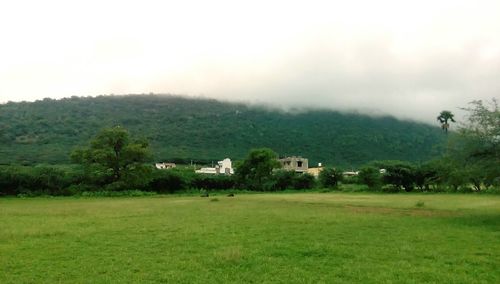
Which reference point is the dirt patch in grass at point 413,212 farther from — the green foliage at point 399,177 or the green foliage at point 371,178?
the green foliage at point 371,178

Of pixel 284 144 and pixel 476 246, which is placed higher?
pixel 284 144

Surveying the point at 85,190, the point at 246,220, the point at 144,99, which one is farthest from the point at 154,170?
the point at 144,99

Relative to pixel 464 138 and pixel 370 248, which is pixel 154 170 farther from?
pixel 370 248

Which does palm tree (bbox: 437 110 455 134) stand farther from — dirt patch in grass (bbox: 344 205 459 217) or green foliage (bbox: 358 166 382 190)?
dirt patch in grass (bbox: 344 205 459 217)

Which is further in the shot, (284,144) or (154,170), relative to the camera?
(284,144)

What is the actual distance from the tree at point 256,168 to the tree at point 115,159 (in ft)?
67.7

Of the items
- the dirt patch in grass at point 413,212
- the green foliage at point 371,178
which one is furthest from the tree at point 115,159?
the dirt patch in grass at point 413,212

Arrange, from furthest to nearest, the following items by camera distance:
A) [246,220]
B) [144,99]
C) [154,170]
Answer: [144,99], [154,170], [246,220]

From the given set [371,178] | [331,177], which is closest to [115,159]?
[331,177]

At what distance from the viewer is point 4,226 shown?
76.2ft

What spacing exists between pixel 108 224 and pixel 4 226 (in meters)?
4.97

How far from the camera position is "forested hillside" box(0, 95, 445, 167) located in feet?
360

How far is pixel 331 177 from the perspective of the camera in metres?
83.5

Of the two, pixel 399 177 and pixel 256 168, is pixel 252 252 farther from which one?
pixel 256 168
